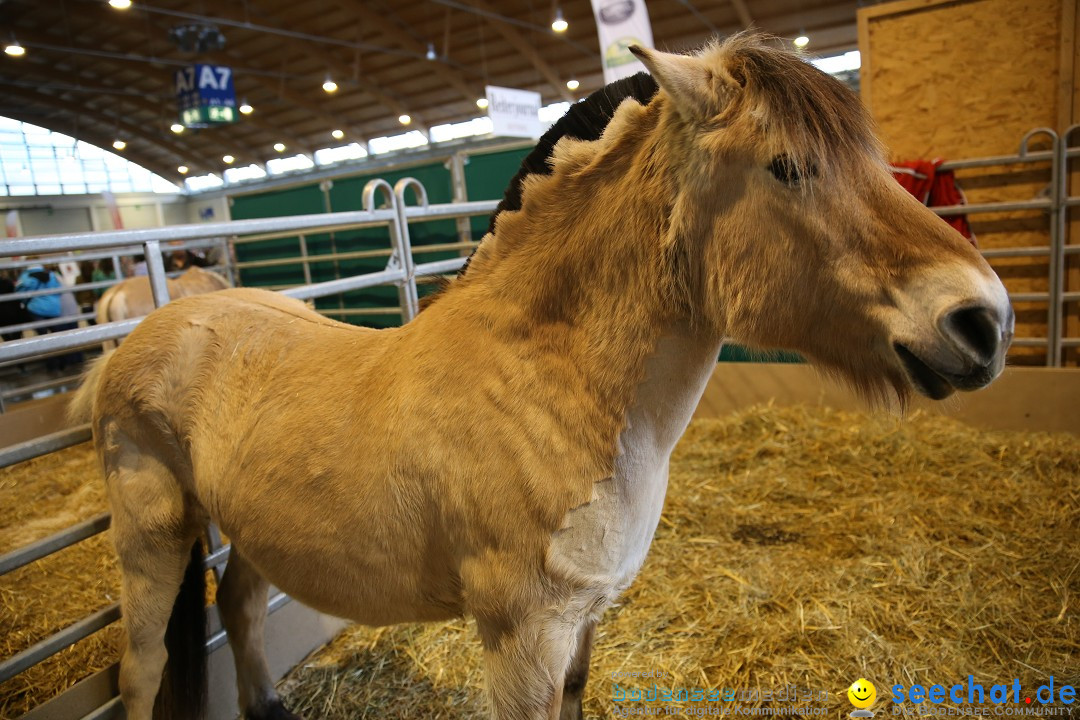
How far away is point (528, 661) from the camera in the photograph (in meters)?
1.43

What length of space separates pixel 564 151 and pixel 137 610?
→ 77.5 inches

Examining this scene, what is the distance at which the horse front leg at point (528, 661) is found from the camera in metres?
1.43

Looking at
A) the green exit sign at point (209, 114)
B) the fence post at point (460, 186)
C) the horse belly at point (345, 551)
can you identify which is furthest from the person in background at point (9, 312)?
the horse belly at point (345, 551)

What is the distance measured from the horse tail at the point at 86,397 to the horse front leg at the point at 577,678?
187cm

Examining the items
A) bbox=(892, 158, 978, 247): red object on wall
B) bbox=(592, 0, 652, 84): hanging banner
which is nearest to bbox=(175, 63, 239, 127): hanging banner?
bbox=(592, 0, 652, 84): hanging banner

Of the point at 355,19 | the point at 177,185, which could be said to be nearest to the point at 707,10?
the point at 355,19

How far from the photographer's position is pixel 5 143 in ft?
42.0

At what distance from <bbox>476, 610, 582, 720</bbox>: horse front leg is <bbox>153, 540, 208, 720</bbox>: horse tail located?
1373 millimetres

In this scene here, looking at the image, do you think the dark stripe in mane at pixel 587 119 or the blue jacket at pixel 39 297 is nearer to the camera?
the dark stripe in mane at pixel 587 119

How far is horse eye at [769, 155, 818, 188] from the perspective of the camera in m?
1.21

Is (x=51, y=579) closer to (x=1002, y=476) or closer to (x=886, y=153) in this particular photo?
(x=886, y=153)

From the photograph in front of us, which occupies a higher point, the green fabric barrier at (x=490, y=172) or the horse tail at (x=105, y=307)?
the green fabric barrier at (x=490, y=172)

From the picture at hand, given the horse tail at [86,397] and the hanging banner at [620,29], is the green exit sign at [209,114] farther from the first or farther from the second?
the horse tail at [86,397]

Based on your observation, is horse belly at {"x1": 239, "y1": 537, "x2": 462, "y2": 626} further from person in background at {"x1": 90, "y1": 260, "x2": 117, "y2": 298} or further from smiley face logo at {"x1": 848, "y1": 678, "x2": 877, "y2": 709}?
person in background at {"x1": 90, "y1": 260, "x2": 117, "y2": 298}
